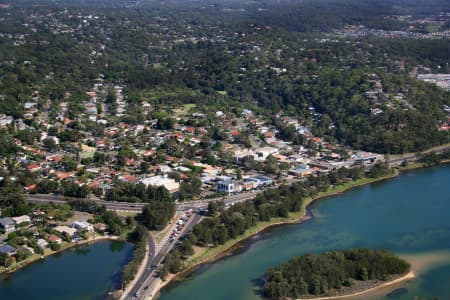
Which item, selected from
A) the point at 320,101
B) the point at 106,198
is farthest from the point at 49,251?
the point at 320,101

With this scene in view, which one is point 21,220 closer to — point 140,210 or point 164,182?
point 140,210

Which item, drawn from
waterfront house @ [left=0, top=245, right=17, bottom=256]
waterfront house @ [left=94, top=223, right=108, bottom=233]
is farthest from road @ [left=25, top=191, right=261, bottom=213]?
waterfront house @ [left=0, top=245, right=17, bottom=256]

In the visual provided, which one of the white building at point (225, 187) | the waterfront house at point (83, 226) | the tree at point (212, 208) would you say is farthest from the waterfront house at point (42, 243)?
the white building at point (225, 187)

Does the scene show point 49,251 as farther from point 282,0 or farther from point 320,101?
point 282,0

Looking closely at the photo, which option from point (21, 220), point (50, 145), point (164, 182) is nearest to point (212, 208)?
point (164, 182)

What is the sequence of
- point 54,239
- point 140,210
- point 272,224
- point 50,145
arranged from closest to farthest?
point 54,239 → point 272,224 → point 140,210 → point 50,145

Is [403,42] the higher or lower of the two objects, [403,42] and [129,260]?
the higher
